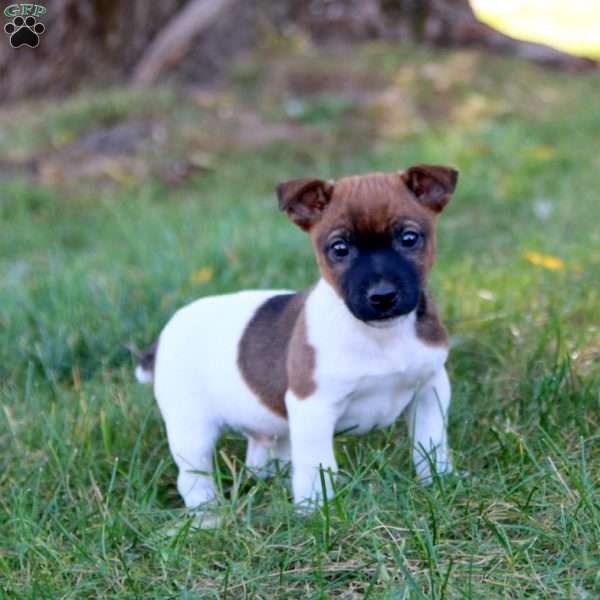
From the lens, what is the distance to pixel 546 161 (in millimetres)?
7949

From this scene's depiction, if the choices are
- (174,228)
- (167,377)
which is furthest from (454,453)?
(174,228)

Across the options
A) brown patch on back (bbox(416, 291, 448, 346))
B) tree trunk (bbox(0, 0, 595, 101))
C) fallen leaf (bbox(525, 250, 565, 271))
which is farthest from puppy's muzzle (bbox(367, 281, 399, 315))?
tree trunk (bbox(0, 0, 595, 101))

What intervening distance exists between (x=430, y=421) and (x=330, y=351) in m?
0.50

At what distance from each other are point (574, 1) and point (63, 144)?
1127cm

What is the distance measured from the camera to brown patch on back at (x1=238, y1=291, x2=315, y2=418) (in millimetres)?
3613

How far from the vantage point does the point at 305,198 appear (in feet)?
11.8

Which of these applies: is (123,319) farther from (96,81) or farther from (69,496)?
(96,81)

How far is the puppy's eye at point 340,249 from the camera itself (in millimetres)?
3402

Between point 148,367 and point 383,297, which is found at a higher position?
point 383,297

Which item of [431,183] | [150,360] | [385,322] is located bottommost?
[150,360]

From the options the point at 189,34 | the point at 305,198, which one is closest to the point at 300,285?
the point at 305,198

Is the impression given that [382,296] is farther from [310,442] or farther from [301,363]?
[310,442]

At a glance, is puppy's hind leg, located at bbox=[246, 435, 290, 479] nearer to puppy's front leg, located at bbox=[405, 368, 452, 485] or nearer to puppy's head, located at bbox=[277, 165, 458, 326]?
puppy's front leg, located at bbox=[405, 368, 452, 485]

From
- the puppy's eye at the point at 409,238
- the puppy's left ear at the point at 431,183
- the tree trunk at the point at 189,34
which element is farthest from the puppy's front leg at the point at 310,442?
the tree trunk at the point at 189,34
